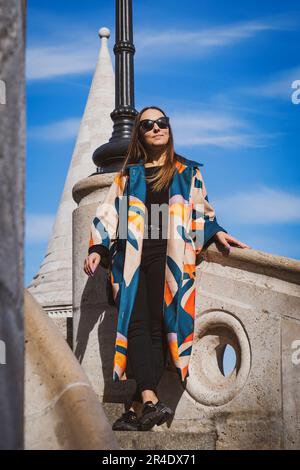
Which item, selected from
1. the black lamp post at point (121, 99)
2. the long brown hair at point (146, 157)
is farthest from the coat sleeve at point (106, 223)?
the black lamp post at point (121, 99)

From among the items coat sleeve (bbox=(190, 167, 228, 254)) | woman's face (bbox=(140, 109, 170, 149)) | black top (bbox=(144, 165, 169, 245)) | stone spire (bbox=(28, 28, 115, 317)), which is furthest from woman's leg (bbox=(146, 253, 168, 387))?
stone spire (bbox=(28, 28, 115, 317))

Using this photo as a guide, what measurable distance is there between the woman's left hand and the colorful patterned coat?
40 mm

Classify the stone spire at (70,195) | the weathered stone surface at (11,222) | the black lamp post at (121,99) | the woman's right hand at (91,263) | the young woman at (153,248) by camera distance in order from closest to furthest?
1. the weathered stone surface at (11,222)
2. the young woman at (153,248)
3. the woman's right hand at (91,263)
4. the black lamp post at (121,99)
5. the stone spire at (70,195)

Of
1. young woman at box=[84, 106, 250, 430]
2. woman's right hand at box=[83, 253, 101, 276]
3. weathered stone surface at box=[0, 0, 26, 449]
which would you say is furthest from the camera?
woman's right hand at box=[83, 253, 101, 276]

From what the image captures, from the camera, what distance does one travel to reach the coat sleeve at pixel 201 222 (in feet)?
13.8

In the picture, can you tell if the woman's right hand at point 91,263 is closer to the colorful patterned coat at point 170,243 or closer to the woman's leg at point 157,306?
the colorful patterned coat at point 170,243

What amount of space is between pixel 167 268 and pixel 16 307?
96.2 inches

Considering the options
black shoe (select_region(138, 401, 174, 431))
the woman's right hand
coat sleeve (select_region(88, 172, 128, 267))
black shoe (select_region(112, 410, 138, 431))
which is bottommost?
black shoe (select_region(112, 410, 138, 431))

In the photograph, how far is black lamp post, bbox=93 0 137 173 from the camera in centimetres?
500

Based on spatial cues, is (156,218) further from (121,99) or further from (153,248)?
(121,99)

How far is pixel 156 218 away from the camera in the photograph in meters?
4.17

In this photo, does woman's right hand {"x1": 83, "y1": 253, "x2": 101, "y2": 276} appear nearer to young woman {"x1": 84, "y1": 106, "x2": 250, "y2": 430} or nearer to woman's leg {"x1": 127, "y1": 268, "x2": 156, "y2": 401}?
young woman {"x1": 84, "y1": 106, "x2": 250, "y2": 430}

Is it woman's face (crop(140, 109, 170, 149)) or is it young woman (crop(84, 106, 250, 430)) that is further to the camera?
woman's face (crop(140, 109, 170, 149))
